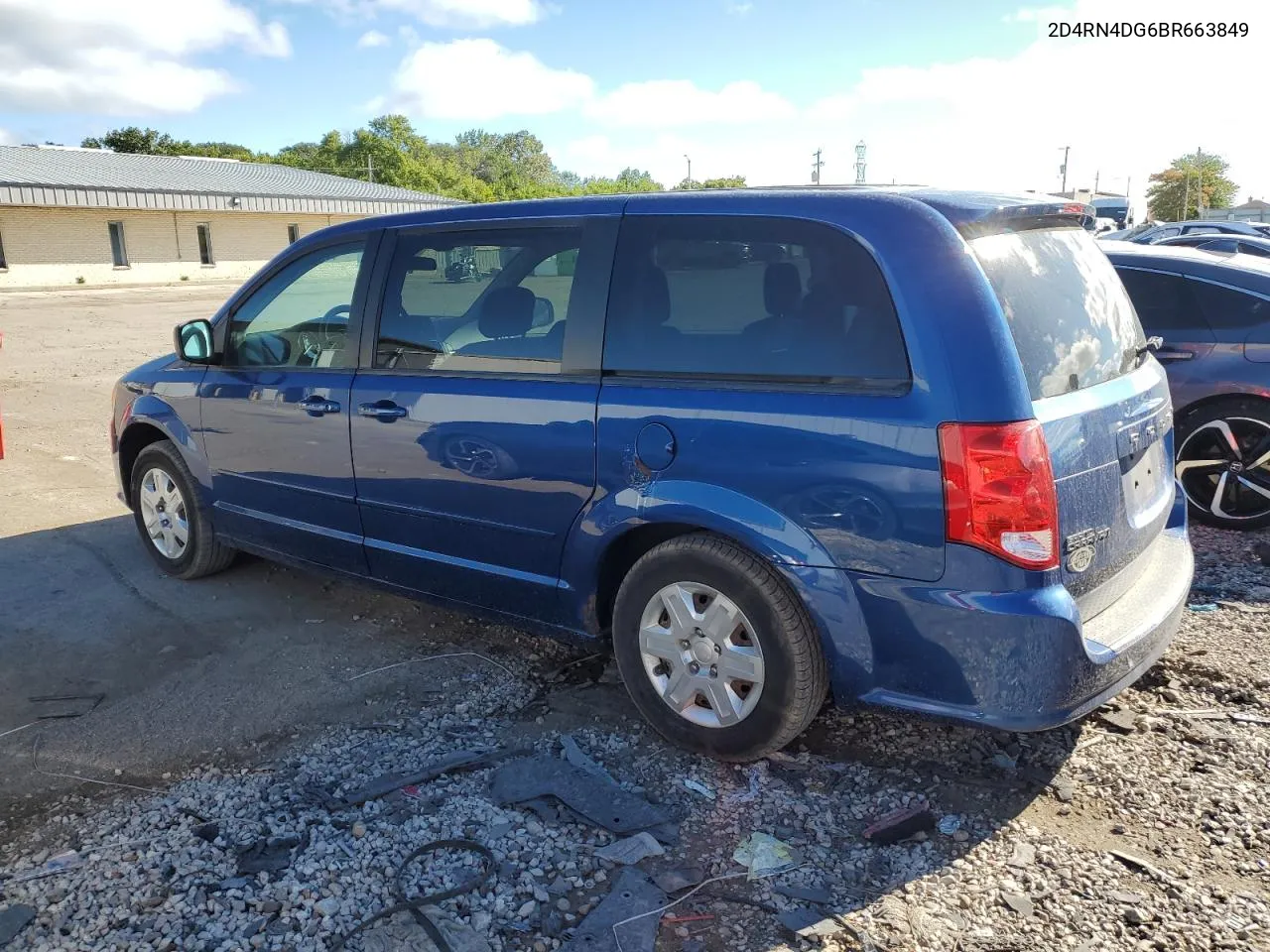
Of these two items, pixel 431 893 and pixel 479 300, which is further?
pixel 479 300

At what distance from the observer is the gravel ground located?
8.86 feet

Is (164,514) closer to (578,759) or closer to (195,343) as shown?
(195,343)

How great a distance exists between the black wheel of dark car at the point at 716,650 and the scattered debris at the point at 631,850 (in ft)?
1.59

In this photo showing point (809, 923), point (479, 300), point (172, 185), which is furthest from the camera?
point (172, 185)

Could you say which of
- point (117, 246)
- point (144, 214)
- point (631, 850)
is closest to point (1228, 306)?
point (631, 850)

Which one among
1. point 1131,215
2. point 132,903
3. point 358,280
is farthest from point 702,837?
point 1131,215

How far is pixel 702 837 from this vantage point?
3.09 metres

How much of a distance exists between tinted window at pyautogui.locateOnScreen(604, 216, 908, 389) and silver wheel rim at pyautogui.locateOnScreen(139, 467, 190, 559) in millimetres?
3019

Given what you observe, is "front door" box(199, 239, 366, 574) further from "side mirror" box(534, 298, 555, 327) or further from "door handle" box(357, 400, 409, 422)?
Result: "side mirror" box(534, 298, 555, 327)

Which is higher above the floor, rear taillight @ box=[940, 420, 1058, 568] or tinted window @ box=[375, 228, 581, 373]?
tinted window @ box=[375, 228, 581, 373]

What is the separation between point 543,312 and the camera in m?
3.84

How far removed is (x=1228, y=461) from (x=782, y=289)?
4062 millimetres

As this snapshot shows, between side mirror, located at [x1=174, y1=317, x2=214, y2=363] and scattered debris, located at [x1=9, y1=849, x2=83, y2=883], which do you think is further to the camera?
side mirror, located at [x1=174, y1=317, x2=214, y2=363]

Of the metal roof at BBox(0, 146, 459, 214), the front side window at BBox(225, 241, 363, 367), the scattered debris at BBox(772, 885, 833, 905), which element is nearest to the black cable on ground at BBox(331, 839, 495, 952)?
the scattered debris at BBox(772, 885, 833, 905)
